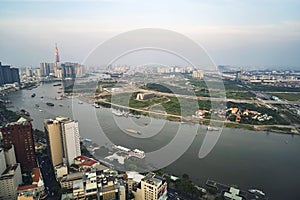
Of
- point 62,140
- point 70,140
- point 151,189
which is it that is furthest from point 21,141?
point 151,189

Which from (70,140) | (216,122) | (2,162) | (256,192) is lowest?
(256,192)

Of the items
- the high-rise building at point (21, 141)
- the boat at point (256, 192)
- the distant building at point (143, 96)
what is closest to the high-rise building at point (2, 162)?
the high-rise building at point (21, 141)

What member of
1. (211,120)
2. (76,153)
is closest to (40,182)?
(76,153)

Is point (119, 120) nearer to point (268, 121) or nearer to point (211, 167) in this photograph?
point (211, 167)

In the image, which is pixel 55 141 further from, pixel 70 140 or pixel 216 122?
pixel 216 122

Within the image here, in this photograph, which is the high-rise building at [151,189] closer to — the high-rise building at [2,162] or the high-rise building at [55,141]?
the high-rise building at [55,141]

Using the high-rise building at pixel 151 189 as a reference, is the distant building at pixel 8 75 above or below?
above
